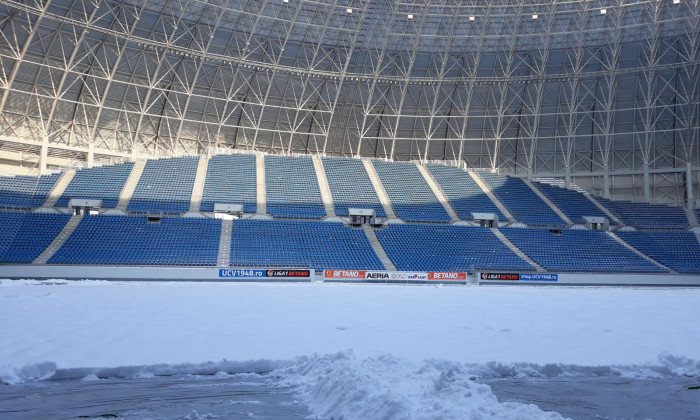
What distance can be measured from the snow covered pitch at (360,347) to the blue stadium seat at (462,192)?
96.9 feet

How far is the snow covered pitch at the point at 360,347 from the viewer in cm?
743

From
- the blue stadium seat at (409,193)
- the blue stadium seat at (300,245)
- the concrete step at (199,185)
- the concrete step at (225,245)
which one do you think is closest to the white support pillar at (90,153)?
the concrete step at (199,185)

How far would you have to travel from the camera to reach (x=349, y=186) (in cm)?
4881

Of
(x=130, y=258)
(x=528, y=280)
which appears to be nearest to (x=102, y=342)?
(x=130, y=258)

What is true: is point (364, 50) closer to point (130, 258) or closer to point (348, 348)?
point (130, 258)

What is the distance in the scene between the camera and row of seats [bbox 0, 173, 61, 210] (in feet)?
124

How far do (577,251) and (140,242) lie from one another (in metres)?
31.8

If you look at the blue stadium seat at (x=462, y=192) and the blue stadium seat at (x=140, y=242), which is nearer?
the blue stadium seat at (x=140, y=242)

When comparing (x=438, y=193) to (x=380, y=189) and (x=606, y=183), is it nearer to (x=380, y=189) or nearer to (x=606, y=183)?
(x=380, y=189)

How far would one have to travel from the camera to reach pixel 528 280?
38031mm

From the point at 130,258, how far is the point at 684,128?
44412mm

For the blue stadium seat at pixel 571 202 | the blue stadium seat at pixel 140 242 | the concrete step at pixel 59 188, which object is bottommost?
the blue stadium seat at pixel 140 242

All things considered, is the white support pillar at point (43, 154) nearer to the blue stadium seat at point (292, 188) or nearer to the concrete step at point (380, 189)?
the blue stadium seat at point (292, 188)

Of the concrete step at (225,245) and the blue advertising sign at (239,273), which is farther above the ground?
the concrete step at (225,245)
